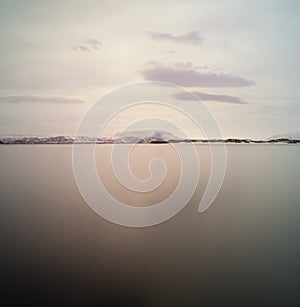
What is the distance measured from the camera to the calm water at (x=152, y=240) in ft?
6.23

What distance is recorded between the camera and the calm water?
6.23 ft

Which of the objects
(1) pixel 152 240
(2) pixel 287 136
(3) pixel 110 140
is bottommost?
(1) pixel 152 240

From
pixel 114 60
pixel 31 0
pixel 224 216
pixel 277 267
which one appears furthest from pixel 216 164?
pixel 31 0

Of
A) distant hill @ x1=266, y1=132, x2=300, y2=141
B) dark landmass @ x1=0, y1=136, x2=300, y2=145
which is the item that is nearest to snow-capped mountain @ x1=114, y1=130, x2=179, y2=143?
dark landmass @ x1=0, y1=136, x2=300, y2=145

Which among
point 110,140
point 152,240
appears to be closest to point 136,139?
point 110,140

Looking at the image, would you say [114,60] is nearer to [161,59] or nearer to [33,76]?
[161,59]

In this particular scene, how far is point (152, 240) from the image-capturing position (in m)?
2.15

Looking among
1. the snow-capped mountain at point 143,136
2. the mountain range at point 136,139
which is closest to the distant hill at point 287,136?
the mountain range at point 136,139

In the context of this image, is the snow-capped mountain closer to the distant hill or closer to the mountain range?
the mountain range

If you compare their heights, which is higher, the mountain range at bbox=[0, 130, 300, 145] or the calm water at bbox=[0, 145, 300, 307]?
the mountain range at bbox=[0, 130, 300, 145]

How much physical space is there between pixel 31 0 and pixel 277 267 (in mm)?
2252

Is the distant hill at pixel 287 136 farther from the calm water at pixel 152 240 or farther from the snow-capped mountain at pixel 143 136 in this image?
the snow-capped mountain at pixel 143 136

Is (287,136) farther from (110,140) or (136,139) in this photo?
(110,140)

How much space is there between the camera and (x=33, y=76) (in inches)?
88.4
